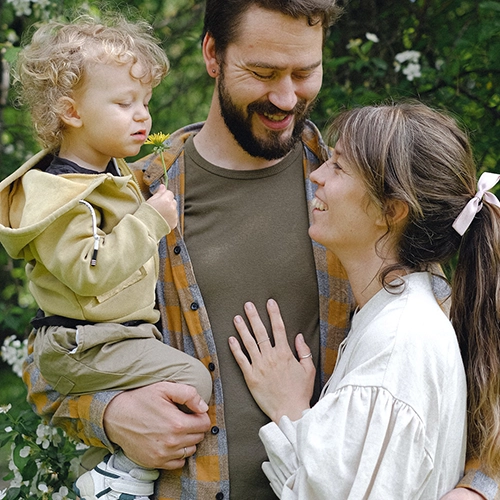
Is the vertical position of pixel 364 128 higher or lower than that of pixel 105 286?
higher

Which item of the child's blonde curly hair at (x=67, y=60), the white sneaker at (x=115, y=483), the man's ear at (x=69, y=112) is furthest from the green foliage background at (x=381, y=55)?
the white sneaker at (x=115, y=483)

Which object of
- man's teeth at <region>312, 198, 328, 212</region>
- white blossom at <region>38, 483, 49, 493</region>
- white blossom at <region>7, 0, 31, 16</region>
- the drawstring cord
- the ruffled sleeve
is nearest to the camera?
the ruffled sleeve

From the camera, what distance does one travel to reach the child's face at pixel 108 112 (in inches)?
91.5

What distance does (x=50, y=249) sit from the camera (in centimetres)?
223

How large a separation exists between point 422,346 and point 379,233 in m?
0.37

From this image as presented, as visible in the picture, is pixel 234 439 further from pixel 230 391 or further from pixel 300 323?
pixel 300 323

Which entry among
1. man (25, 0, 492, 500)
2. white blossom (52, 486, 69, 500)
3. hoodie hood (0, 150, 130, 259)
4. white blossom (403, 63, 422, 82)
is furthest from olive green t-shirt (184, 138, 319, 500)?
white blossom (403, 63, 422, 82)

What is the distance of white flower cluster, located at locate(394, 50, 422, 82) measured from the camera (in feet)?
11.7

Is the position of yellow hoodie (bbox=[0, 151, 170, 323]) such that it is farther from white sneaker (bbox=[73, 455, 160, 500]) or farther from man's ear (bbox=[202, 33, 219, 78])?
man's ear (bbox=[202, 33, 219, 78])

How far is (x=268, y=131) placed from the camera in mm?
2578

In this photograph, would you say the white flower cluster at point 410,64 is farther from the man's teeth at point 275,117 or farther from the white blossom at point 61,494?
the white blossom at point 61,494

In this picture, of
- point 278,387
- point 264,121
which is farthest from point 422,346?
point 264,121

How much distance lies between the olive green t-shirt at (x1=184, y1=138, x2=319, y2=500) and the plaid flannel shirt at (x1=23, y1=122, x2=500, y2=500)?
3 centimetres

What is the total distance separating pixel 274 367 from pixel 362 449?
22.1 inches
